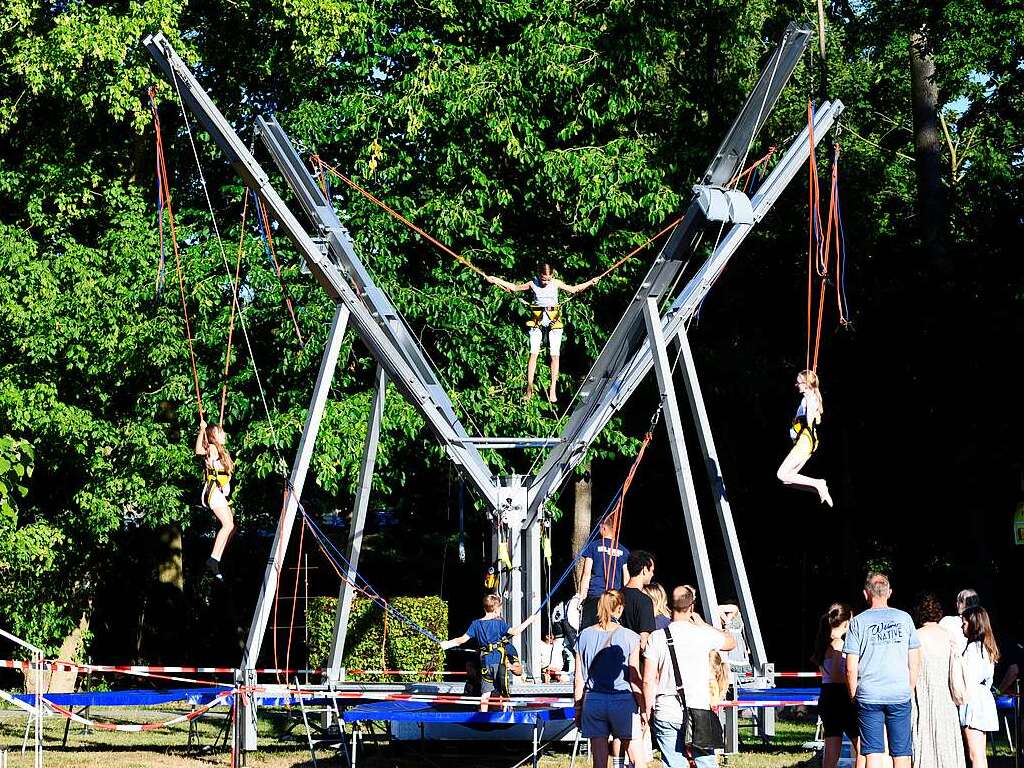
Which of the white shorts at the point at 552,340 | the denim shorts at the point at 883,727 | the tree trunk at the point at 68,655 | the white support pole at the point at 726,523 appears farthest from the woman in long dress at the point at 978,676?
the tree trunk at the point at 68,655

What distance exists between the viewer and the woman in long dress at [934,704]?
10203 mm

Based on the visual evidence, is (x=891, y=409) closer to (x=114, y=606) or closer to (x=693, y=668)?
(x=114, y=606)

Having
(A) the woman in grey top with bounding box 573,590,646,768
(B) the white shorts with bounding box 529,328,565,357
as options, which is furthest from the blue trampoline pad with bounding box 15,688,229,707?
(A) the woman in grey top with bounding box 573,590,646,768

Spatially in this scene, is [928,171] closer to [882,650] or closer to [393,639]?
[393,639]

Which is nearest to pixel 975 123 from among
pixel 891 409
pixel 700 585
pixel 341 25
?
pixel 891 409

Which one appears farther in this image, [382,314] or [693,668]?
[382,314]

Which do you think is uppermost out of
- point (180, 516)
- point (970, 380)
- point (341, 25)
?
point (341, 25)

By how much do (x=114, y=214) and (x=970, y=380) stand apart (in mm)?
12726

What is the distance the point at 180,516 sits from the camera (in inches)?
786

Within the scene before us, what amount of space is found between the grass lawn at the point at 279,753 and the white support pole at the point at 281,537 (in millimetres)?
675

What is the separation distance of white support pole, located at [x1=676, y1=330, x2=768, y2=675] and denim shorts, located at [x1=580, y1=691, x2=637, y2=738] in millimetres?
3782

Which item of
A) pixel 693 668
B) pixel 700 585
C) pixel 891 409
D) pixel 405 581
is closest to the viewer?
pixel 693 668

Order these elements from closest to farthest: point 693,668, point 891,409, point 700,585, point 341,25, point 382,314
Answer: point 693,668, point 700,585, point 382,314, point 341,25, point 891,409

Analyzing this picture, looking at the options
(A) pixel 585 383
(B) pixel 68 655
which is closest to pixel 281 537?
(A) pixel 585 383
